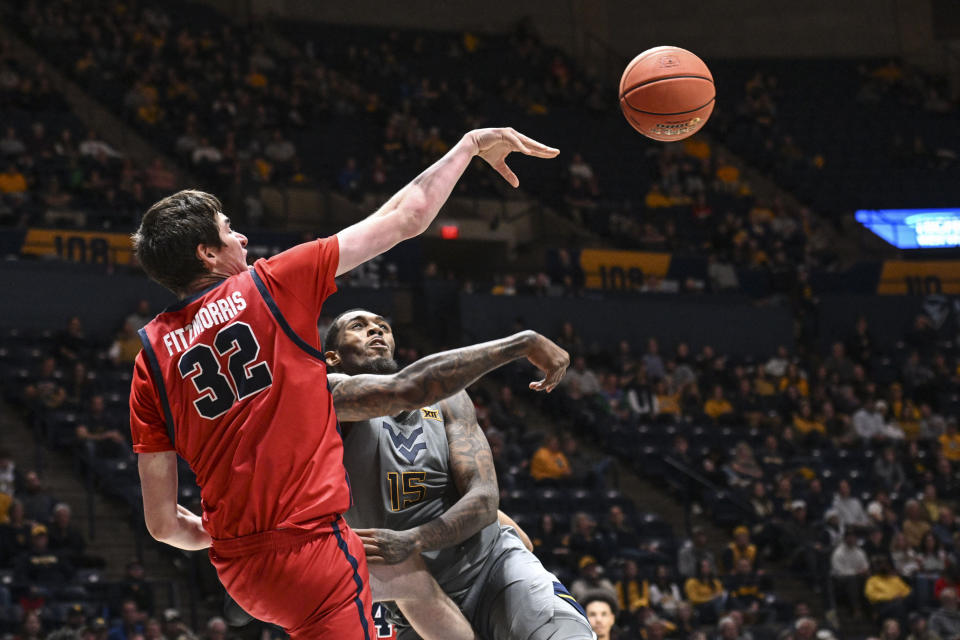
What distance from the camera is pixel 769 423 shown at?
1878 centimetres

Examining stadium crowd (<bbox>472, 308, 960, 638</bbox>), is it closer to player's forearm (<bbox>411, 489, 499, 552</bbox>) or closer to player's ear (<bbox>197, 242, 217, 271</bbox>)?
player's forearm (<bbox>411, 489, 499, 552</bbox>)

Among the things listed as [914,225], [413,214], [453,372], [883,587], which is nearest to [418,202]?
[413,214]

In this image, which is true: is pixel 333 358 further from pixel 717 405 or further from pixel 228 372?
pixel 717 405

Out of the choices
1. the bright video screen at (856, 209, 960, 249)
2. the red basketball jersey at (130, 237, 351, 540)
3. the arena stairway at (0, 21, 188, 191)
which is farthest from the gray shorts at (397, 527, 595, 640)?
the bright video screen at (856, 209, 960, 249)

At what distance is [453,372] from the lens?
3.55m

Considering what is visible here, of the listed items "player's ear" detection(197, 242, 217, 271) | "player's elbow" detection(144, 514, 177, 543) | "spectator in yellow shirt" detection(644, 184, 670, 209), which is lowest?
"player's elbow" detection(144, 514, 177, 543)

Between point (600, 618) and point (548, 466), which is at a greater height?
point (600, 618)

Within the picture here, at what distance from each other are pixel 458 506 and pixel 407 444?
1.07 feet

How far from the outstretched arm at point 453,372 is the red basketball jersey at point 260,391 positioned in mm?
299

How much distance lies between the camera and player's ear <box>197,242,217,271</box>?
3.45m

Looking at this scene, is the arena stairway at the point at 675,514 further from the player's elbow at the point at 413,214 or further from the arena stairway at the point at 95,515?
the player's elbow at the point at 413,214

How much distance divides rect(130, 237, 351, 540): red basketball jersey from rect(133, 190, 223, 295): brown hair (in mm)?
117

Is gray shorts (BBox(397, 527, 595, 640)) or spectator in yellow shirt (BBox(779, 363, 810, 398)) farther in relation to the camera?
spectator in yellow shirt (BBox(779, 363, 810, 398))

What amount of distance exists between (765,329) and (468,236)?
5.74m
